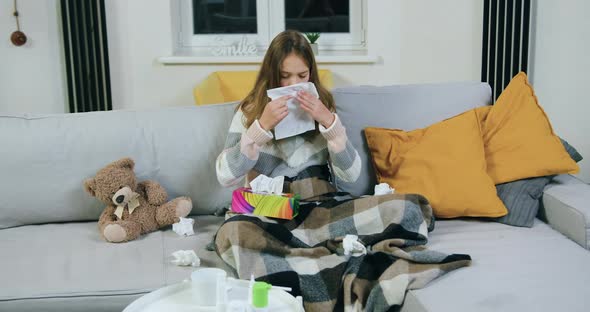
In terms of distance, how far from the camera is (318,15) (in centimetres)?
396

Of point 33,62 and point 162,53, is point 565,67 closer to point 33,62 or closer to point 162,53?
point 162,53

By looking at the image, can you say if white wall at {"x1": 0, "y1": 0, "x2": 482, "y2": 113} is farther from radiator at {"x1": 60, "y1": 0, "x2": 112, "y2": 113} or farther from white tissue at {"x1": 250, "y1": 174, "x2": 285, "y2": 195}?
white tissue at {"x1": 250, "y1": 174, "x2": 285, "y2": 195}

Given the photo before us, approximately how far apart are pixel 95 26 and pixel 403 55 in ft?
5.77

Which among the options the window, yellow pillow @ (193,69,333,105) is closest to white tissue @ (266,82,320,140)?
yellow pillow @ (193,69,333,105)

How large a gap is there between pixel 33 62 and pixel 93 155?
193 centimetres

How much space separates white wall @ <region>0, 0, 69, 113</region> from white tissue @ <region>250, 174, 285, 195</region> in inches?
87.9

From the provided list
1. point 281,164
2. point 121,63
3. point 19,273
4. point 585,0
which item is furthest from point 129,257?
point 585,0

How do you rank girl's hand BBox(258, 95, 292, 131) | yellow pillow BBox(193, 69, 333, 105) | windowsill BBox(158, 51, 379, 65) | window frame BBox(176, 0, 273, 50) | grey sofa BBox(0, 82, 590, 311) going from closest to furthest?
grey sofa BBox(0, 82, 590, 311)
girl's hand BBox(258, 95, 292, 131)
yellow pillow BBox(193, 69, 333, 105)
windowsill BBox(158, 51, 379, 65)
window frame BBox(176, 0, 273, 50)

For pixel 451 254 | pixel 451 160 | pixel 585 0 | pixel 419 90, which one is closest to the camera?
pixel 451 254

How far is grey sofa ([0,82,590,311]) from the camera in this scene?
1.50 meters

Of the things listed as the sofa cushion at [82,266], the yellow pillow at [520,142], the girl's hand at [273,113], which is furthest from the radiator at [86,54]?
the yellow pillow at [520,142]

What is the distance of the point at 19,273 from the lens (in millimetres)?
1653

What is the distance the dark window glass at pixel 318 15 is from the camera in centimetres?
393

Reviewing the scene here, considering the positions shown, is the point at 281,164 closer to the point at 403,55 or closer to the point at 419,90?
the point at 419,90
